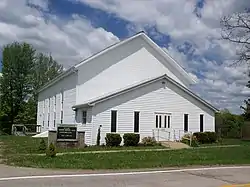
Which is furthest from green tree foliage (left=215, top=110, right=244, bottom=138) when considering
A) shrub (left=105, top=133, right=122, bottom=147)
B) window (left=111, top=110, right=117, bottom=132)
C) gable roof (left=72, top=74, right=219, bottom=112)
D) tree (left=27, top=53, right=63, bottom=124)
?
tree (left=27, top=53, right=63, bottom=124)

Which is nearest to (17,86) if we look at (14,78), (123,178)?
(14,78)

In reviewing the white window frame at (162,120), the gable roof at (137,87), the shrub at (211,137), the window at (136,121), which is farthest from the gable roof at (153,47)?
the shrub at (211,137)

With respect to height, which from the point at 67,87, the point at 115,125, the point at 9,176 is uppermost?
the point at 67,87

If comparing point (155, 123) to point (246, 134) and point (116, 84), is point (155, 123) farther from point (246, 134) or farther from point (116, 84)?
point (246, 134)

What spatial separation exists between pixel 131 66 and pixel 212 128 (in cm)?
905

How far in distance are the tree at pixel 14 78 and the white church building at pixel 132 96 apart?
25.5 m

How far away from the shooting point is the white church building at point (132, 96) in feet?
99.2

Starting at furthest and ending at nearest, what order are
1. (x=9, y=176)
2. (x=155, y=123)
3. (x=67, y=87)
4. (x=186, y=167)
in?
(x=67, y=87) < (x=155, y=123) < (x=186, y=167) < (x=9, y=176)

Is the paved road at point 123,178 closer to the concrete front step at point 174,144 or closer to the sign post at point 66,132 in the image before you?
the sign post at point 66,132

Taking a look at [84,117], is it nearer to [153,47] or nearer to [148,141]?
[148,141]

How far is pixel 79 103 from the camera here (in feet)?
111

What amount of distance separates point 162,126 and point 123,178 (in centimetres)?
1953

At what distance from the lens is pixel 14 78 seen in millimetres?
64125

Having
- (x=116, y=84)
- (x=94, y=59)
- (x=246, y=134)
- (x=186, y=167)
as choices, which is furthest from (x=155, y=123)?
(x=246, y=134)
